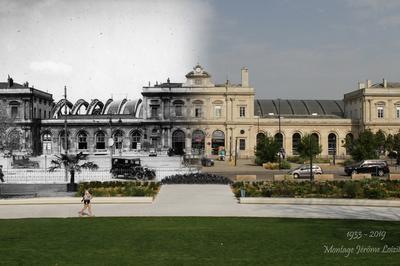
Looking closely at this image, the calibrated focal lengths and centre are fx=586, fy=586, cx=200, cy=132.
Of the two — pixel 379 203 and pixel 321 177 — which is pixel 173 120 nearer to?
pixel 321 177

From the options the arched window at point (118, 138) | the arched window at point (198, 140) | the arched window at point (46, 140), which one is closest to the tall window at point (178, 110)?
the arched window at point (198, 140)

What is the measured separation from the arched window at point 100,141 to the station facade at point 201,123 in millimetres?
137

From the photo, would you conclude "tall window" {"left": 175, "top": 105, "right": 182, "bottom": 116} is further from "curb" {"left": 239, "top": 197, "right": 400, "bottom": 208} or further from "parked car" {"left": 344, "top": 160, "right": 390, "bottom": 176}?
"curb" {"left": 239, "top": 197, "right": 400, "bottom": 208}

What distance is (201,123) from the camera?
77.1 m

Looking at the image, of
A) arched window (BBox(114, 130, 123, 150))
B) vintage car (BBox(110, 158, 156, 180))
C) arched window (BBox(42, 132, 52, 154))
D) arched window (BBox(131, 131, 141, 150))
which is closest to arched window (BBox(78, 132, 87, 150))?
arched window (BBox(42, 132, 52, 154))

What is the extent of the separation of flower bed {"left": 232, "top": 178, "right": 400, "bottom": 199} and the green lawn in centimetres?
736

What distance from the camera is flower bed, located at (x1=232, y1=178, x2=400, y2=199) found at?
27.7 metres

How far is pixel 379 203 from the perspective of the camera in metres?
25.5

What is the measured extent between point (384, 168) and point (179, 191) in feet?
64.2

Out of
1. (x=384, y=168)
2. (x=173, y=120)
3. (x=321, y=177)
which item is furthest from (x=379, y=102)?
(x=321, y=177)

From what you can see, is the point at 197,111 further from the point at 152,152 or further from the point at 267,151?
the point at 267,151

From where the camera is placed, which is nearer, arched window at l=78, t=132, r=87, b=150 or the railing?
the railing

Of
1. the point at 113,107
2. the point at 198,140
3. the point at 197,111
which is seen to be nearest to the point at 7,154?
the point at 198,140

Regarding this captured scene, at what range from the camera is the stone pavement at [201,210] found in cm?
2264
